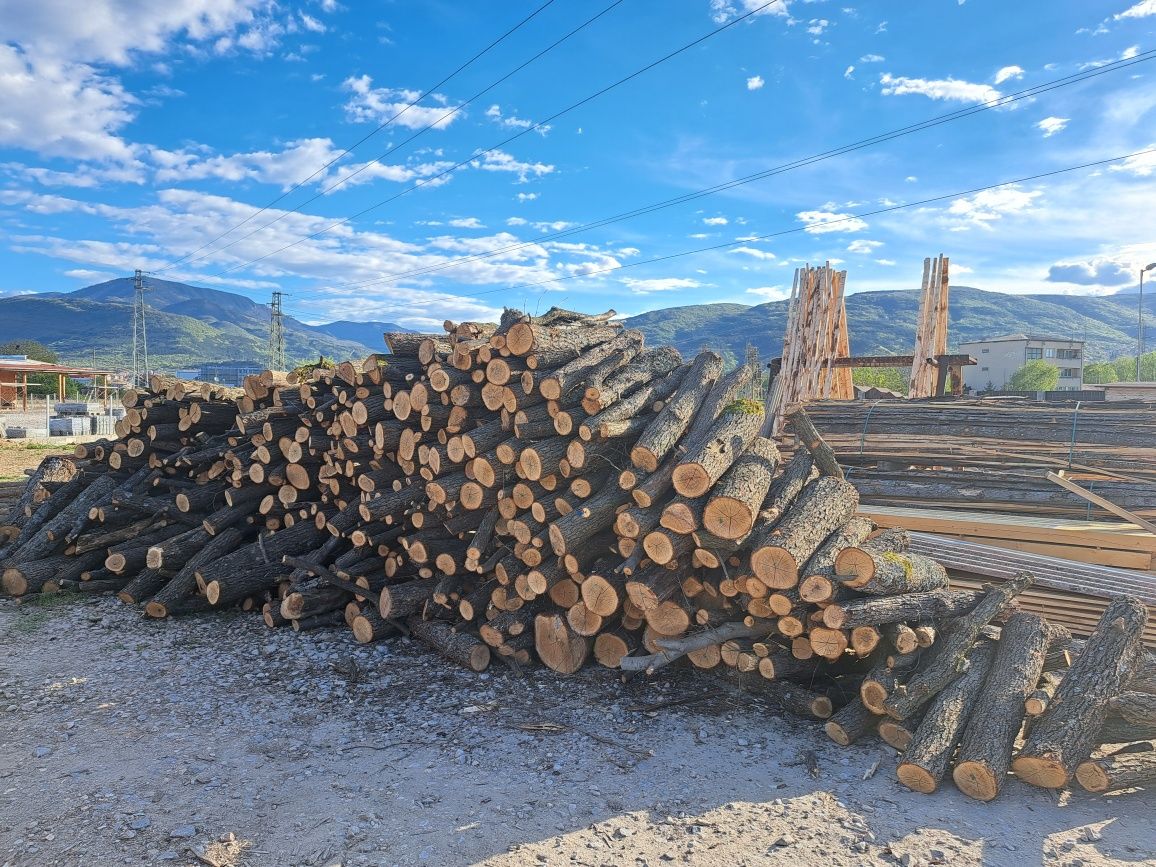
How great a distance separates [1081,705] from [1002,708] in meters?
0.43

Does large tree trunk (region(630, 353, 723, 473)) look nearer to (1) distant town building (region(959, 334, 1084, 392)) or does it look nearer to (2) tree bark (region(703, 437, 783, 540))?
(2) tree bark (region(703, 437, 783, 540))

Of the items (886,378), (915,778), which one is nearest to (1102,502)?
(915,778)

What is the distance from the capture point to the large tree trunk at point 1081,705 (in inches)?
154

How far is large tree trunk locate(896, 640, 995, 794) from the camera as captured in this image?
397cm

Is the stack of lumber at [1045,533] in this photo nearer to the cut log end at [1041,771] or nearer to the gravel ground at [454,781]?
the gravel ground at [454,781]

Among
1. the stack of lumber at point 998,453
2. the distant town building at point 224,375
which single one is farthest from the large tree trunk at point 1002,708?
the distant town building at point 224,375

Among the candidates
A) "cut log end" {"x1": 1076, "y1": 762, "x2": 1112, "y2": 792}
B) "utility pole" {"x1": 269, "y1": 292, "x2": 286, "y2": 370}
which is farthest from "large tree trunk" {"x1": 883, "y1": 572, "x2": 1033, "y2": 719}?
"utility pole" {"x1": 269, "y1": 292, "x2": 286, "y2": 370}

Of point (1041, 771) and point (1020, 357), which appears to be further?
point (1020, 357)

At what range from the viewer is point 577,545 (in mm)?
5332

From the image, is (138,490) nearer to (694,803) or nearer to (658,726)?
(658,726)

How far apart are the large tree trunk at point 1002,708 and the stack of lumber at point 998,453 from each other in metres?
2.88

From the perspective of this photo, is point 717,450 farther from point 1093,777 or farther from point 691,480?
point 1093,777

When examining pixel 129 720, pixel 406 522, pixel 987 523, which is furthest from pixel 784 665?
pixel 129 720

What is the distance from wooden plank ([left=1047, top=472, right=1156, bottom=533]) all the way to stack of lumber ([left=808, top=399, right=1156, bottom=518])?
0.71 feet
